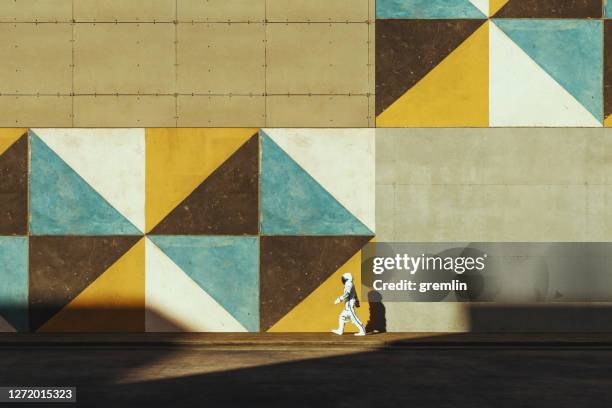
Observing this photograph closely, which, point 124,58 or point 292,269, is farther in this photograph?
point 124,58

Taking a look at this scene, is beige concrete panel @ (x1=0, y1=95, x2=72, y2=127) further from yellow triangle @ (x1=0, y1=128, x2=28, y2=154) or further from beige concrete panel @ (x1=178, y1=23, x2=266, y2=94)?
beige concrete panel @ (x1=178, y1=23, x2=266, y2=94)

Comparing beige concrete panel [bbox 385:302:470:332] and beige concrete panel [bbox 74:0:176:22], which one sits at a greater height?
beige concrete panel [bbox 74:0:176:22]

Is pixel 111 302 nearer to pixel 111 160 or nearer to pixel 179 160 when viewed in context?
pixel 111 160

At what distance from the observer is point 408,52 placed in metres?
22.3

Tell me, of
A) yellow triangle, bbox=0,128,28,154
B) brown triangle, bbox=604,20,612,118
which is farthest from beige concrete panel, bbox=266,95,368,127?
yellow triangle, bbox=0,128,28,154

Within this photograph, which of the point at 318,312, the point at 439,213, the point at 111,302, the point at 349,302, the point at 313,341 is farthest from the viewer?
the point at 439,213

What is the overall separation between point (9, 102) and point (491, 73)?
37.5ft

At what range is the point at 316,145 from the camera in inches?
875

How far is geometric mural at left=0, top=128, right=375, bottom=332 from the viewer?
22.1 meters

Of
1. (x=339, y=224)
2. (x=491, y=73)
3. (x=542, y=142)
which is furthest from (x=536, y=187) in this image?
(x=339, y=224)

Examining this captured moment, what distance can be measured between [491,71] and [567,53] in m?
1.83

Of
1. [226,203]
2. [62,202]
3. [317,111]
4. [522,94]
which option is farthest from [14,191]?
[522,94]

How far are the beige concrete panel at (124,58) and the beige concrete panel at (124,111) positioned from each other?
0.63 ft

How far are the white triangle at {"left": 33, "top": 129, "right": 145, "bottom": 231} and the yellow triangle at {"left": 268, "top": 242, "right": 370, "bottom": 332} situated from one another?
411 cm
